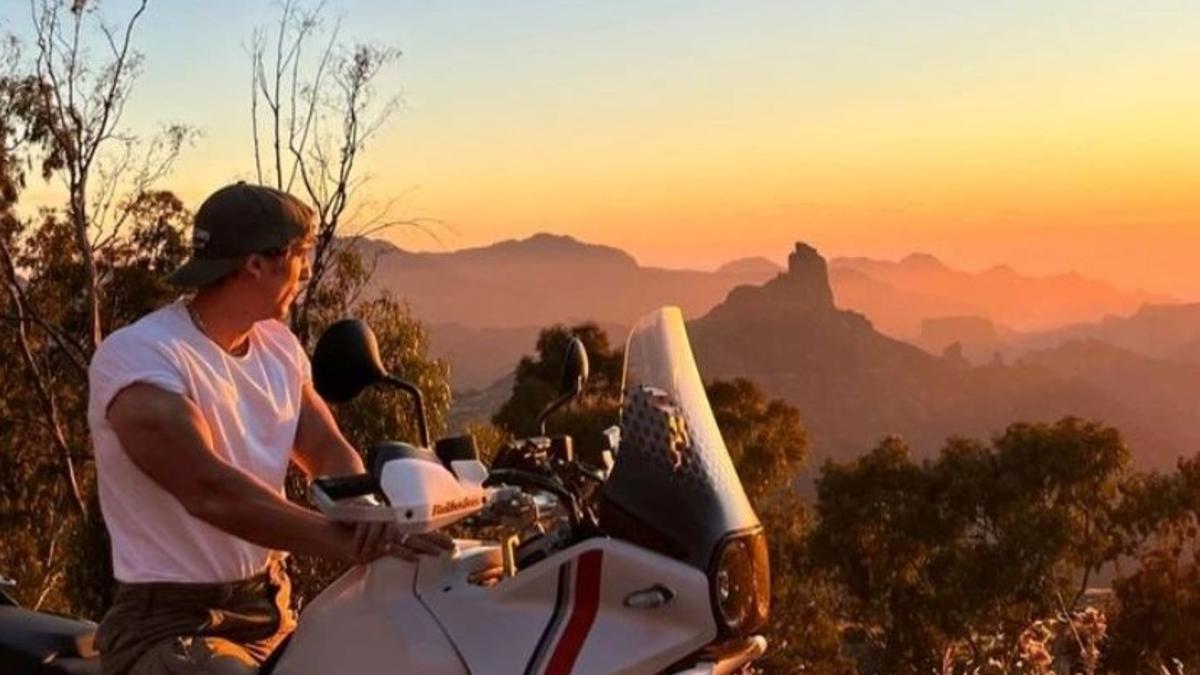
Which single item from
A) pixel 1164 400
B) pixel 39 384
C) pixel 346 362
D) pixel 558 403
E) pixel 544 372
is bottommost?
pixel 1164 400

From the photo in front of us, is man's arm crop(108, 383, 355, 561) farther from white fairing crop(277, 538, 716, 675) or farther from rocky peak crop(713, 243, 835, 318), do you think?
rocky peak crop(713, 243, 835, 318)

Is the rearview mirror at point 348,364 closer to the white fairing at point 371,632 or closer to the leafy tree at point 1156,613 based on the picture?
the white fairing at point 371,632

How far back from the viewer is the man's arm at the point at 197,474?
9.88 feet

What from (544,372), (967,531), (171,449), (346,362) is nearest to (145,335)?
(171,449)

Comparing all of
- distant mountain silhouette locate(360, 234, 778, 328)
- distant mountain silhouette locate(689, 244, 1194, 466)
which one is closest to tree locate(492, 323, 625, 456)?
distant mountain silhouette locate(360, 234, 778, 328)

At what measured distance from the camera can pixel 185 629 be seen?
10.8 feet

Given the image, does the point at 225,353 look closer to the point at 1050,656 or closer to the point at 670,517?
the point at 670,517

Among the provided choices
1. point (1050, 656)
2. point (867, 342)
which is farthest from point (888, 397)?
point (1050, 656)

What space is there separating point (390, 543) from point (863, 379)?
504 feet

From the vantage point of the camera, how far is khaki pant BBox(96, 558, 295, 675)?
324cm

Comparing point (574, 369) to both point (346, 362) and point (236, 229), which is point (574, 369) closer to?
point (346, 362)

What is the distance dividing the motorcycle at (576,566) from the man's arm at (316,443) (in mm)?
704

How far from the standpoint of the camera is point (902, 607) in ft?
117

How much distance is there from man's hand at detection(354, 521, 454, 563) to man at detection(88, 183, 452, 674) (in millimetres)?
145
